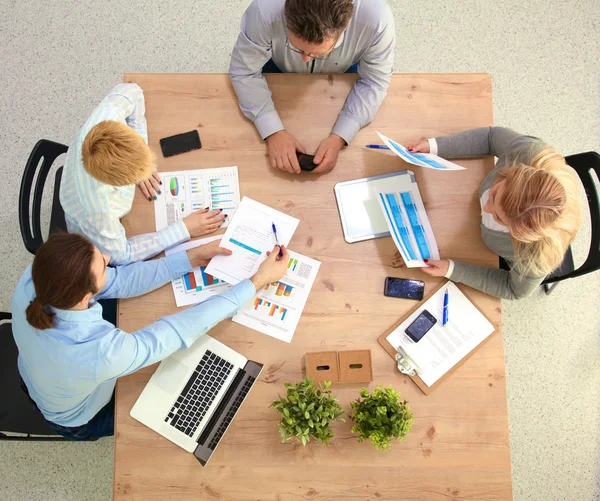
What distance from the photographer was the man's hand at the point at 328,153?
1408 mm

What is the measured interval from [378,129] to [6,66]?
1915mm

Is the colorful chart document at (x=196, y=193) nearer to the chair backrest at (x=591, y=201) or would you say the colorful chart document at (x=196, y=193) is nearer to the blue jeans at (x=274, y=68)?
the blue jeans at (x=274, y=68)

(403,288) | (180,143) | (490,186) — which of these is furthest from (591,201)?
(180,143)

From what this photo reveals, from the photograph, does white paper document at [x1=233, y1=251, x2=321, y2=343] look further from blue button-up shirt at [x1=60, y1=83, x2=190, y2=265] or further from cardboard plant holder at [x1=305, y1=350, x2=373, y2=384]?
blue button-up shirt at [x1=60, y1=83, x2=190, y2=265]

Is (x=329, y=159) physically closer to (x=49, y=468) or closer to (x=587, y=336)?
(x=587, y=336)

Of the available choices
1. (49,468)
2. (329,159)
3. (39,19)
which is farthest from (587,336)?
(39,19)

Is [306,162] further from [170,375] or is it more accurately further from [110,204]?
[170,375]

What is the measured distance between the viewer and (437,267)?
1361 mm

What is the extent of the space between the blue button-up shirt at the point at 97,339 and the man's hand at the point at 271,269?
3cm

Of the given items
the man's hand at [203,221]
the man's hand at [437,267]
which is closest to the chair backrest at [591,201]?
the man's hand at [437,267]

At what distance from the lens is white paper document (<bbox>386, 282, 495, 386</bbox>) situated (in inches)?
52.2

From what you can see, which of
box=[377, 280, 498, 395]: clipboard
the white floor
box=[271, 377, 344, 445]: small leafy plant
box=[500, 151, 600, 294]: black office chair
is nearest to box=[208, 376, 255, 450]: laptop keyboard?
box=[271, 377, 344, 445]: small leafy plant

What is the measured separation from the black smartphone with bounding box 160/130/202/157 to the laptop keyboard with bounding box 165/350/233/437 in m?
0.63

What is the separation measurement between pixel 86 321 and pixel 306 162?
2.54 ft
